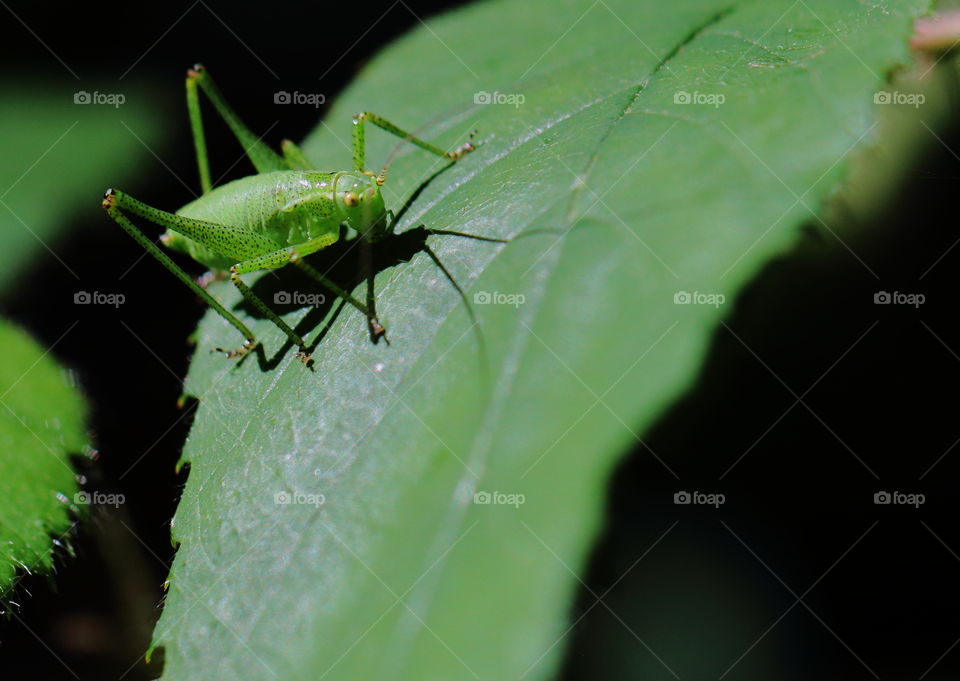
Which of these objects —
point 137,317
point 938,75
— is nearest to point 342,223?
point 137,317

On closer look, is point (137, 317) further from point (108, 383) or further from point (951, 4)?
point (951, 4)

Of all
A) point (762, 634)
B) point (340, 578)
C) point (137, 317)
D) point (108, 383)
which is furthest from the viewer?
point (137, 317)

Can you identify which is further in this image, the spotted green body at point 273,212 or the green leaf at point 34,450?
the spotted green body at point 273,212

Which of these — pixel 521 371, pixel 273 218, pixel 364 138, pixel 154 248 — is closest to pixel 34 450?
pixel 154 248

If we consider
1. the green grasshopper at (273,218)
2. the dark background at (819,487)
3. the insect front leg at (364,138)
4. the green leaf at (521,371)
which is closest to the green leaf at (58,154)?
the green grasshopper at (273,218)

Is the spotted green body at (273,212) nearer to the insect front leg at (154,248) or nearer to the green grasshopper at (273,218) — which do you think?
the green grasshopper at (273,218)

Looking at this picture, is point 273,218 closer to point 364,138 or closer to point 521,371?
point 364,138
